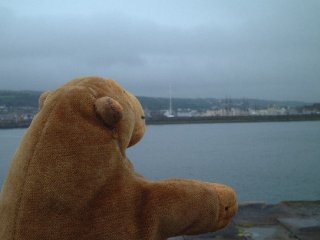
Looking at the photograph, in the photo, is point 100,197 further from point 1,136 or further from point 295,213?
point 1,136

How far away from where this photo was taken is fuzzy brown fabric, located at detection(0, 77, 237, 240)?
58.8 inches

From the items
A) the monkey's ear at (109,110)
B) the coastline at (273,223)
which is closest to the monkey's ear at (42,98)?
the monkey's ear at (109,110)

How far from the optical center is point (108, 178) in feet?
5.17

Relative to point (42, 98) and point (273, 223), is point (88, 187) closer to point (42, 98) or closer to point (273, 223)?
point (42, 98)

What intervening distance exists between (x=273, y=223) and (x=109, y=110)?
3.63 meters

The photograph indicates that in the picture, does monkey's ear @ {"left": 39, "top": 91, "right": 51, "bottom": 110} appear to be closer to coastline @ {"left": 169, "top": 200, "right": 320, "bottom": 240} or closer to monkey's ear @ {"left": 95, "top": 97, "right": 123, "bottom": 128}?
monkey's ear @ {"left": 95, "top": 97, "right": 123, "bottom": 128}

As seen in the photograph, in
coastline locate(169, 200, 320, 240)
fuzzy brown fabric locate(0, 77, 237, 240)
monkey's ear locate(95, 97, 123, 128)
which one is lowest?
coastline locate(169, 200, 320, 240)

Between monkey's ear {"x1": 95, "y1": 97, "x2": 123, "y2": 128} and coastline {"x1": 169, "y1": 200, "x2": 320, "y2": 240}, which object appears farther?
coastline {"x1": 169, "y1": 200, "x2": 320, "y2": 240}

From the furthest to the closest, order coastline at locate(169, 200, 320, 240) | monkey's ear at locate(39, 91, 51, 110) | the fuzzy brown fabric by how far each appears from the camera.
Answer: coastline at locate(169, 200, 320, 240) → monkey's ear at locate(39, 91, 51, 110) → the fuzzy brown fabric

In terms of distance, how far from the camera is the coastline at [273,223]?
13.5 feet

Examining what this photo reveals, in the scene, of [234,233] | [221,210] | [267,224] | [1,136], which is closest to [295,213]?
[267,224]

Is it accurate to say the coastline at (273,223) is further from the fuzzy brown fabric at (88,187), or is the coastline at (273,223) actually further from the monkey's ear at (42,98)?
the monkey's ear at (42,98)

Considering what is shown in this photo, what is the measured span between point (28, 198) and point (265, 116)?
7341 cm

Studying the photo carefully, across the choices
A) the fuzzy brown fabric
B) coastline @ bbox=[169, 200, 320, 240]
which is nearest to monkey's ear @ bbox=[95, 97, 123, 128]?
the fuzzy brown fabric
